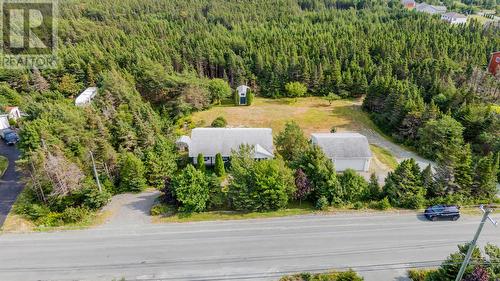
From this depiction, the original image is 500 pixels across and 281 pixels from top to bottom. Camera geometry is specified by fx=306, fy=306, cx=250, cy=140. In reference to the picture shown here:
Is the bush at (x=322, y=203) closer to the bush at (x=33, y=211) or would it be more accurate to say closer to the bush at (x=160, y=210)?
the bush at (x=160, y=210)

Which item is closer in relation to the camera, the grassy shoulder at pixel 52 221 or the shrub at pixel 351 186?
the grassy shoulder at pixel 52 221

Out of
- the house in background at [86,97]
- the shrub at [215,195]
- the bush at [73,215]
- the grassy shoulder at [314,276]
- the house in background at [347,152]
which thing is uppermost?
the house in background at [86,97]

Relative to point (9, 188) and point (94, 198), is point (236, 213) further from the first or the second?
point (9, 188)

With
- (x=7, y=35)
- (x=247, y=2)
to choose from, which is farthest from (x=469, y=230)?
(x=247, y=2)

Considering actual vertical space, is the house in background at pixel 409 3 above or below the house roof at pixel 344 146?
above

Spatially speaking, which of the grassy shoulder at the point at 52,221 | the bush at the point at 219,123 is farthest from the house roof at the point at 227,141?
the grassy shoulder at the point at 52,221

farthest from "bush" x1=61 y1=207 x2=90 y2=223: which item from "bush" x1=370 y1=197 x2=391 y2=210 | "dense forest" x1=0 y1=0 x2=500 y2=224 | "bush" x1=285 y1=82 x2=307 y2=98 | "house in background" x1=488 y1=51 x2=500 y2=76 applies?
"house in background" x1=488 y1=51 x2=500 y2=76

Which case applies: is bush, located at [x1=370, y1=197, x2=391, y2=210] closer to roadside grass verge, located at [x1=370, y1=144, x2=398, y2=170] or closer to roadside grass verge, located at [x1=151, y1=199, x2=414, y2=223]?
roadside grass verge, located at [x1=151, y1=199, x2=414, y2=223]
